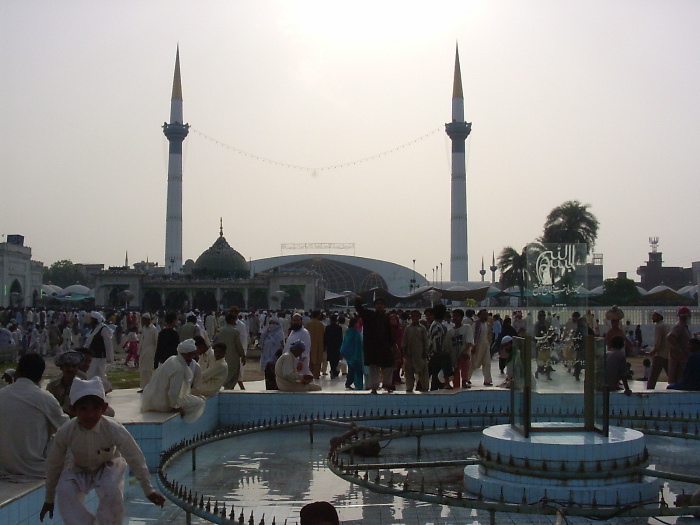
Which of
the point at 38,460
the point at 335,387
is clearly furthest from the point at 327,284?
the point at 38,460

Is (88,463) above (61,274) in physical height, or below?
below

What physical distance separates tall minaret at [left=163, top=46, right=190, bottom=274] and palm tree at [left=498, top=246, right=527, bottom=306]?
115 ft

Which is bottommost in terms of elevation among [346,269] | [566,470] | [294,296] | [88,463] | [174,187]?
[566,470]

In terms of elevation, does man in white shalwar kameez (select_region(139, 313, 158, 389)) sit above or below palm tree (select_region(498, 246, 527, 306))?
below

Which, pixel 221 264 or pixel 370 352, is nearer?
pixel 370 352

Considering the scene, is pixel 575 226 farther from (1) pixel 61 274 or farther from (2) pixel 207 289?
(1) pixel 61 274

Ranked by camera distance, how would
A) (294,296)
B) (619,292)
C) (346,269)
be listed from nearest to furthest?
(619,292) < (294,296) < (346,269)

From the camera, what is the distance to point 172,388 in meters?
6.52

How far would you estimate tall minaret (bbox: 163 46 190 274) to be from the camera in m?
68.9

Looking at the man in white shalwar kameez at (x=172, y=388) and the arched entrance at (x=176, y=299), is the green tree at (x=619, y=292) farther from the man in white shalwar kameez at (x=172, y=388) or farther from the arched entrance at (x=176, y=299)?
the man in white shalwar kameez at (x=172, y=388)

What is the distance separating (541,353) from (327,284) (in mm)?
84297

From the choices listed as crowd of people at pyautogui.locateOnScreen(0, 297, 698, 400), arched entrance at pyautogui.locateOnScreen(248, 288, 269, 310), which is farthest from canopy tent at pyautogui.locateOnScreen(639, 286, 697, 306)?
arched entrance at pyautogui.locateOnScreen(248, 288, 269, 310)

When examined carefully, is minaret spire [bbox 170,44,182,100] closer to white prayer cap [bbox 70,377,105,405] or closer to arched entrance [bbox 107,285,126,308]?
arched entrance [bbox 107,285,126,308]

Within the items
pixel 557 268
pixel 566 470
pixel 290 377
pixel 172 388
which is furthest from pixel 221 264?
pixel 566 470
